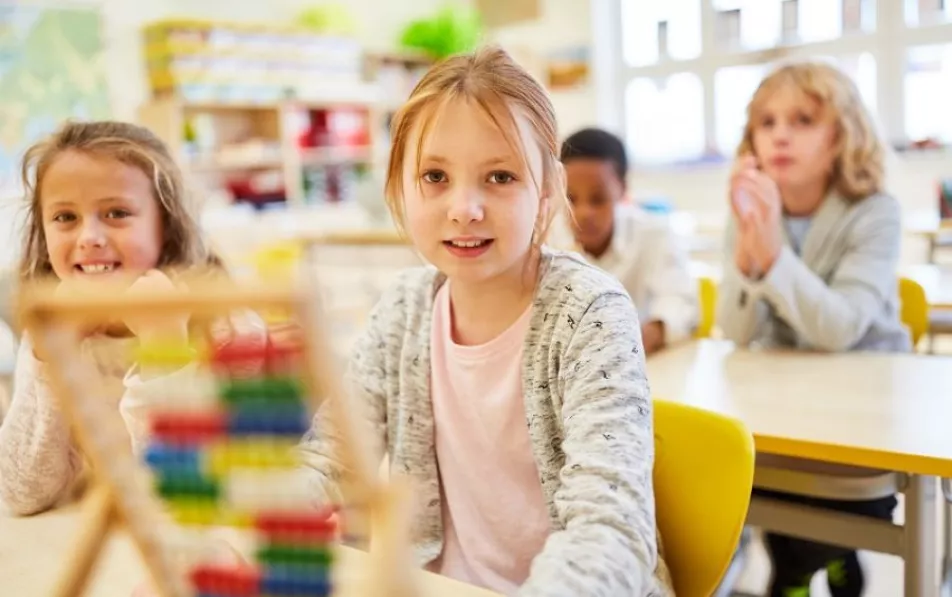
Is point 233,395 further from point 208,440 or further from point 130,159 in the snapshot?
point 130,159

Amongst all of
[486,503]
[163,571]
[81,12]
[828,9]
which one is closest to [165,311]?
[163,571]

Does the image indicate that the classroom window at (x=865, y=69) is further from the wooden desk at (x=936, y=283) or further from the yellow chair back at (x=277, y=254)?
the yellow chair back at (x=277, y=254)

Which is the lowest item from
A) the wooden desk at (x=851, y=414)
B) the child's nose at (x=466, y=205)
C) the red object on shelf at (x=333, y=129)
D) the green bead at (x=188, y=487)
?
the wooden desk at (x=851, y=414)

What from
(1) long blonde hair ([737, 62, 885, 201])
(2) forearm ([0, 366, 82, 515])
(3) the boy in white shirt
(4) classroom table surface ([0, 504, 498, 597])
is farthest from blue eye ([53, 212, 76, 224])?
(1) long blonde hair ([737, 62, 885, 201])

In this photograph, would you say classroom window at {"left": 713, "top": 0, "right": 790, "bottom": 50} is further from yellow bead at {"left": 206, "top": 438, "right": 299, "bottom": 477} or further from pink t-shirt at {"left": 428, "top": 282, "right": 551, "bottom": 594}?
yellow bead at {"left": 206, "top": 438, "right": 299, "bottom": 477}

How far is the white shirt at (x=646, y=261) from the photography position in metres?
1.87

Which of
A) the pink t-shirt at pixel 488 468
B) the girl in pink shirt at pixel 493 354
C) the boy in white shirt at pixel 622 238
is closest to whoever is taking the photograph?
the girl in pink shirt at pixel 493 354

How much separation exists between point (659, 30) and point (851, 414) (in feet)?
16.9

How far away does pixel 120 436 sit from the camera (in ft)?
1.66

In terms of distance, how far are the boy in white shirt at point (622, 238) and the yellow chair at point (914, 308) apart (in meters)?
0.47

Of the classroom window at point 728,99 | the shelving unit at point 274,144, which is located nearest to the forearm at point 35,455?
the shelving unit at point 274,144

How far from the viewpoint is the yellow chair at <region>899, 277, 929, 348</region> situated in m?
1.87

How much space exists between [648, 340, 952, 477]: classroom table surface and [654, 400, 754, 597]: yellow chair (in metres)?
0.23

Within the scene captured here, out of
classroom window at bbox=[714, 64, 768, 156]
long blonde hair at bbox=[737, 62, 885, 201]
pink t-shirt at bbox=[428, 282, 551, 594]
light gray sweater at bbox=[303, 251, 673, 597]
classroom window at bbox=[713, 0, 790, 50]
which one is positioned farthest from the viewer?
classroom window at bbox=[714, 64, 768, 156]
